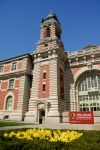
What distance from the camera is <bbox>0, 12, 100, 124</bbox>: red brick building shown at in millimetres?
31891

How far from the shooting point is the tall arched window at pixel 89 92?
108 feet

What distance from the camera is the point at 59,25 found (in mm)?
42906

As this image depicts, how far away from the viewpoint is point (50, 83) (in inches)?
1281

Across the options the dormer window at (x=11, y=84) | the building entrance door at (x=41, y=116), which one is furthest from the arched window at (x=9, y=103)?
the building entrance door at (x=41, y=116)

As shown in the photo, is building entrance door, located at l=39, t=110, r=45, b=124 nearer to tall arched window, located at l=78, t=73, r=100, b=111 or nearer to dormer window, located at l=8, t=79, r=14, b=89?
tall arched window, located at l=78, t=73, r=100, b=111

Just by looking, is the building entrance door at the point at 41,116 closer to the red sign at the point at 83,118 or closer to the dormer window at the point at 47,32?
the red sign at the point at 83,118

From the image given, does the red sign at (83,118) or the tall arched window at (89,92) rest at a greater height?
the tall arched window at (89,92)

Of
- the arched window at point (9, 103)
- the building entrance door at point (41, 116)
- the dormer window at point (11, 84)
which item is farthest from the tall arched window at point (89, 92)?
the dormer window at point (11, 84)

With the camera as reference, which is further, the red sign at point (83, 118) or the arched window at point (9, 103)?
the arched window at point (9, 103)

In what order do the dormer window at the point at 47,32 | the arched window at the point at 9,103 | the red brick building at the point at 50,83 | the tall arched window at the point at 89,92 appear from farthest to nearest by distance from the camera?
Result: 1. the dormer window at the point at 47,32
2. the arched window at the point at 9,103
3. the tall arched window at the point at 89,92
4. the red brick building at the point at 50,83

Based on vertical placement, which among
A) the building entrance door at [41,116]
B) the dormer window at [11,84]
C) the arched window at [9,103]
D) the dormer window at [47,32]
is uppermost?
the dormer window at [47,32]

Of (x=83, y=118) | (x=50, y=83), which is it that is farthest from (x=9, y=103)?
(x=83, y=118)

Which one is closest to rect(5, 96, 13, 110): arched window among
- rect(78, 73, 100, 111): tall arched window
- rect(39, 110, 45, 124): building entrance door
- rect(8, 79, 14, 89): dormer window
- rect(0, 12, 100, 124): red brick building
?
rect(0, 12, 100, 124): red brick building

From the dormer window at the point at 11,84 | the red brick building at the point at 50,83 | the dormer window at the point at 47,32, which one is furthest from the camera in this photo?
the dormer window at the point at 47,32
